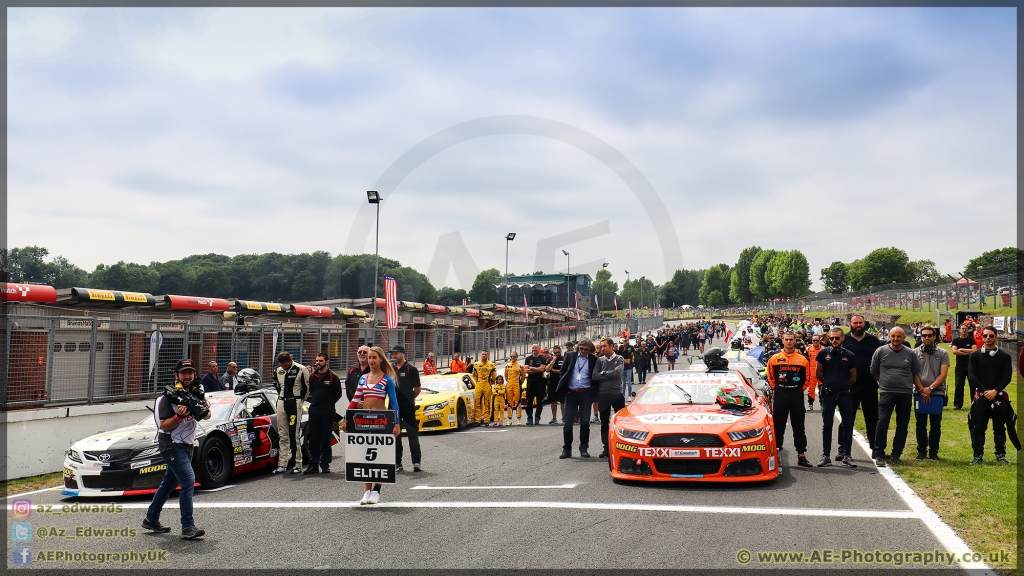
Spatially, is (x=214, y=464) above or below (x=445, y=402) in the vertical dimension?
below

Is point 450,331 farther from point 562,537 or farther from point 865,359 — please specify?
point 562,537

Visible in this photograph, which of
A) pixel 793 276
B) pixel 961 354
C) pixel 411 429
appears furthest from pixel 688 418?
pixel 793 276

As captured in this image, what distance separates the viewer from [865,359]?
9922 millimetres

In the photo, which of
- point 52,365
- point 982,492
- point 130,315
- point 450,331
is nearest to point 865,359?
point 982,492

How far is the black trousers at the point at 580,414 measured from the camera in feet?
36.8

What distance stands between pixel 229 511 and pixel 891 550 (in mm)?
6349

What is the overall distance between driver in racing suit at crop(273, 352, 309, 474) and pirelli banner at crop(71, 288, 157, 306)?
31.0ft

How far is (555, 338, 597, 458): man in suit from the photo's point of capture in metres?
11.3

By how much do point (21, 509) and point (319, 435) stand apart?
3.58 m

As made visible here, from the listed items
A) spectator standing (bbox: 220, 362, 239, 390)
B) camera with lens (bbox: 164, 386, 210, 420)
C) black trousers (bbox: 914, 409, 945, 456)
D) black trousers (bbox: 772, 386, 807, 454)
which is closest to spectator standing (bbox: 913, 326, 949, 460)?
black trousers (bbox: 914, 409, 945, 456)

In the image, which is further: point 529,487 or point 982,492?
point 529,487

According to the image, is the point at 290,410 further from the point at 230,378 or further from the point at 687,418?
the point at 230,378

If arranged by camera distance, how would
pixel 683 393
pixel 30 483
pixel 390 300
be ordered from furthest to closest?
pixel 390 300 < pixel 30 483 < pixel 683 393

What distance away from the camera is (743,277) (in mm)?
167875
